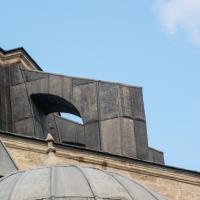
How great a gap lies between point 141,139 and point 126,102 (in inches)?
31.7

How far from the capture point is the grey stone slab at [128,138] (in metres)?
20.8

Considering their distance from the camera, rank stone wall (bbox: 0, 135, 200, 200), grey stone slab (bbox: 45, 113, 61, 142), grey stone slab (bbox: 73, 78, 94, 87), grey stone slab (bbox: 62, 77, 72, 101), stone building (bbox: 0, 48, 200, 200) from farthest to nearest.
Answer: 1. grey stone slab (bbox: 45, 113, 61, 142)
2. grey stone slab (bbox: 73, 78, 94, 87)
3. grey stone slab (bbox: 62, 77, 72, 101)
4. stone building (bbox: 0, 48, 200, 200)
5. stone wall (bbox: 0, 135, 200, 200)

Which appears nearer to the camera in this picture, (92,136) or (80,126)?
(92,136)

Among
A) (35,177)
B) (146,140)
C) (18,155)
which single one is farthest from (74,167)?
(146,140)

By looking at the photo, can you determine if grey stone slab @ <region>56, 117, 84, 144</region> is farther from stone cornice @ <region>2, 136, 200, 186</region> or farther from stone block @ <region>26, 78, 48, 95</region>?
stone cornice @ <region>2, 136, 200, 186</region>

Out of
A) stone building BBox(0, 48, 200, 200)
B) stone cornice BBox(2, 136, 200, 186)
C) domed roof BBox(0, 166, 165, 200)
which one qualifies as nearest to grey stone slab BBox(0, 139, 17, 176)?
stone building BBox(0, 48, 200, 200)

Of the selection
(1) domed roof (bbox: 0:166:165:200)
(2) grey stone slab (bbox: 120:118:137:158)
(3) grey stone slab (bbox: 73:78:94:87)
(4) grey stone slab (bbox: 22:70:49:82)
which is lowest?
(1) domed roof (bbox: 0:166:165:200)

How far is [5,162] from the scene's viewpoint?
1812 centimetres

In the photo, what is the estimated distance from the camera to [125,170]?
20.4 m

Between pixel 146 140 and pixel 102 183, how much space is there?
11340 millimetres

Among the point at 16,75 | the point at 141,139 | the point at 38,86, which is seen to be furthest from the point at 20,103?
the point at 141,139

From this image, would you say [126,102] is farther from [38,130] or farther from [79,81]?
[38,130]

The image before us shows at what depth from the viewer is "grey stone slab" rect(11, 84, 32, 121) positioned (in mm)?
21531

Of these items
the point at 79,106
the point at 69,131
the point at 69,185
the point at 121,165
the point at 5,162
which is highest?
the point at 69,131
